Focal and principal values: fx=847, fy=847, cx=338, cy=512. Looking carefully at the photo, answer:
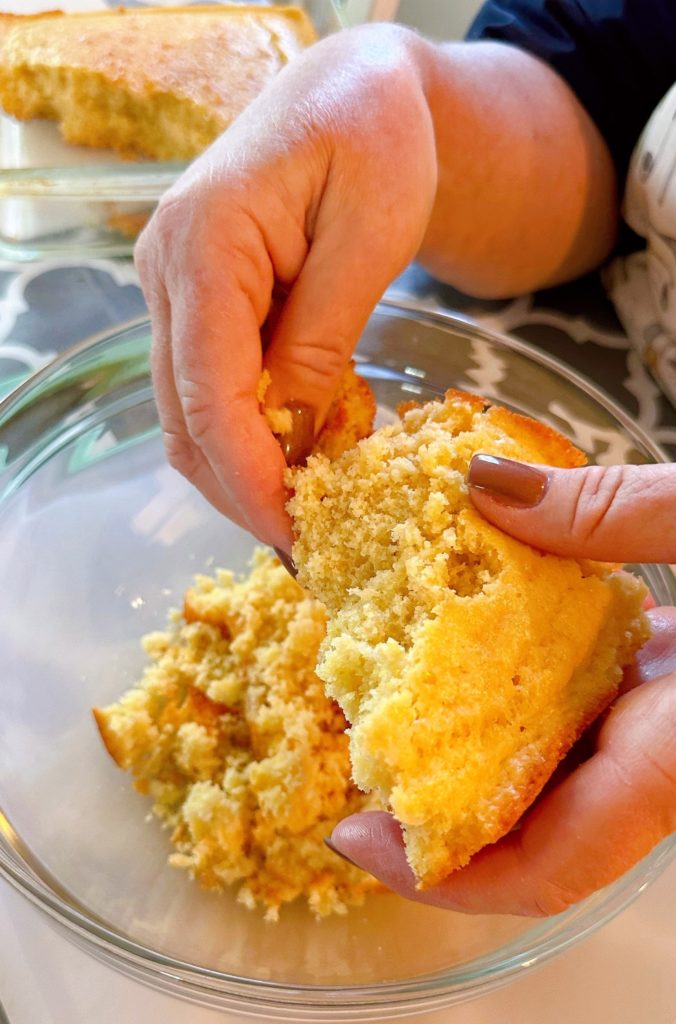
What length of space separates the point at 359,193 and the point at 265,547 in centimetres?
41

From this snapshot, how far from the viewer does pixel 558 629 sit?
1.98ft

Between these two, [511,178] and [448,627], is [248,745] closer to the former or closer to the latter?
[448,627]

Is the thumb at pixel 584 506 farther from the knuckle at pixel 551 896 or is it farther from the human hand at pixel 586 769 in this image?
the knuckle at pixel 551 896

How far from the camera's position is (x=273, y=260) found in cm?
72

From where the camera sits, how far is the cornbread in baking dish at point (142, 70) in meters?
1.30

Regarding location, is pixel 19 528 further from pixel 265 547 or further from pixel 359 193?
pixel 359 193

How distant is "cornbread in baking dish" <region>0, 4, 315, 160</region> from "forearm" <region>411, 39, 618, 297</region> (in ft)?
1.20

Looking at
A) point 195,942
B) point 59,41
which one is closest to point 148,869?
point 195,942

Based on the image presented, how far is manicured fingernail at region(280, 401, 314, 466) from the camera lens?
0.70m

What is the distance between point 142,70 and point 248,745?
1060 millimetres

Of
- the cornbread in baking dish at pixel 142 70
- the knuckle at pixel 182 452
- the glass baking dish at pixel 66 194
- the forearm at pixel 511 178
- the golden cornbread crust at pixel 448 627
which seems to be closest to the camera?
the golden cornbread crust at pixel 448 627

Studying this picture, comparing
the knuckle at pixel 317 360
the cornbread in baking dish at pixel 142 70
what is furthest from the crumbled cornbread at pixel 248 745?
the cornbread in baking dish at pixel 142 70

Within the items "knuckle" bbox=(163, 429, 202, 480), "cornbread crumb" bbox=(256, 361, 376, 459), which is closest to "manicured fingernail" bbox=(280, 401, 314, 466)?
"cornbread crumb" bbox=(256, 361, 376, 459)

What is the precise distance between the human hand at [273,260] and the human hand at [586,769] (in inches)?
7.2
